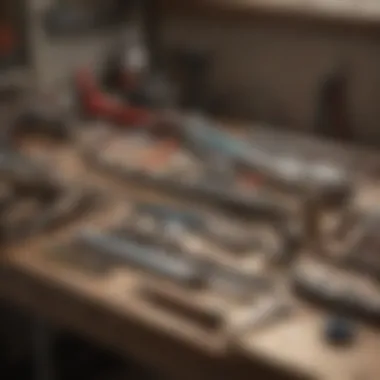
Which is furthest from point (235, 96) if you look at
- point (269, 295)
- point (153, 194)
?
point (269, 295)

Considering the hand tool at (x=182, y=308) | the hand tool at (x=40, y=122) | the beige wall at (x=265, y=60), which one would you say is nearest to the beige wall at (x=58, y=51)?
the beige wall at (x=265, y=60)

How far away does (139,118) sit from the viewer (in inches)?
64.0

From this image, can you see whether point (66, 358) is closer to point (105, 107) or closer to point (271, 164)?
point (105, 107)

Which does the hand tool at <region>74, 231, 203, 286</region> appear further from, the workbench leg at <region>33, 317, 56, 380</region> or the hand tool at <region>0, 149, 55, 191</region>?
the workbench leg at <region>33, 317, 56, 380</region>

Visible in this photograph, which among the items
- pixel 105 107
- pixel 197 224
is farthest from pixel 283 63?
pixel 197 224

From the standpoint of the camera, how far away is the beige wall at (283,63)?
1.59m

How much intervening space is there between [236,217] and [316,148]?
0.28 m

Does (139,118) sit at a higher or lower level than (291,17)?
lower

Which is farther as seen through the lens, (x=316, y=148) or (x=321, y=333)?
(x=316, y=148)

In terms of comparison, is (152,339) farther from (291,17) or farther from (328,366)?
(291,17)

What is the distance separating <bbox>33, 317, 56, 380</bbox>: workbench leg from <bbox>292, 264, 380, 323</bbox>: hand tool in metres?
0.57

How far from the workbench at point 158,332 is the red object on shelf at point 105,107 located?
0.39 m

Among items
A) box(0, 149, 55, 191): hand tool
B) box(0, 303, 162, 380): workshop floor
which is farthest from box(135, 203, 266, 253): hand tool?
box(0, 303, 162, 380): workshop floor

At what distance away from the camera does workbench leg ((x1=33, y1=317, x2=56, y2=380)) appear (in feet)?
4.92
